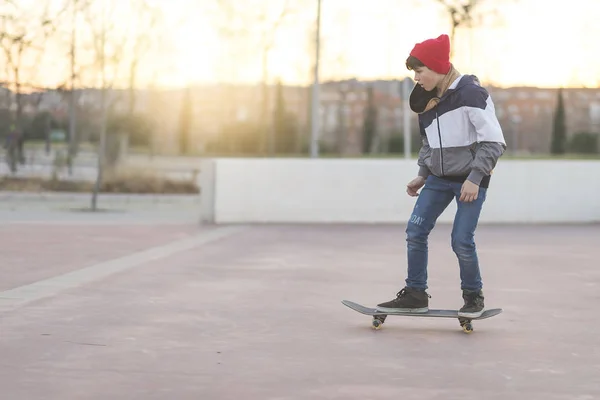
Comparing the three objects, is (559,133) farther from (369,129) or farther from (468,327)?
(468,327)

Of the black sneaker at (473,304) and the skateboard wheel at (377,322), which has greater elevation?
the black sneaker at (473,304)

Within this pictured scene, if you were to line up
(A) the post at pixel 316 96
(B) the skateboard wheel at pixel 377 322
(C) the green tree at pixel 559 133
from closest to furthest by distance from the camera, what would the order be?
(B) the skateboard wheel at pixel 377 322, (A) the post at pixel 316 96, (C) the green tree at pixel 559 133

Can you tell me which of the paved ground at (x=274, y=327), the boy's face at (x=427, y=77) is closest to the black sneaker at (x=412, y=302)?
the paved ground at (x=274, y=327)

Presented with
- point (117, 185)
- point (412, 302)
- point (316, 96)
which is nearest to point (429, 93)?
point (412, 302)

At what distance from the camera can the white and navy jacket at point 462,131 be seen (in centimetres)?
689

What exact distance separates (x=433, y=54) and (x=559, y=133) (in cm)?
6057

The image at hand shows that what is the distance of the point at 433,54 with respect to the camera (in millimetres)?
6902

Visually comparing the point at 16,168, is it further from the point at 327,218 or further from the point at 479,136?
the point at 479,136

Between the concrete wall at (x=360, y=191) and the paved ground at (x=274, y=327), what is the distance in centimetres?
398

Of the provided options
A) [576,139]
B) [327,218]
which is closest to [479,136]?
[327,218]

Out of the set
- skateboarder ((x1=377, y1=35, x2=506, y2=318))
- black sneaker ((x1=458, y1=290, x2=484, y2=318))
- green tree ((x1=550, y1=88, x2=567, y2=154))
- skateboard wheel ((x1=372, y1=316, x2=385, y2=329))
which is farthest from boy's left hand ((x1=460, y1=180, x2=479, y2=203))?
green tree ((x1=550, y1=88, x2=567, y2=154))

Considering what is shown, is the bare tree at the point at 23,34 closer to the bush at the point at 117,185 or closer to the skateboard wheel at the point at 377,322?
the bush at the point at 117,185

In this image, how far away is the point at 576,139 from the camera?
219 ft

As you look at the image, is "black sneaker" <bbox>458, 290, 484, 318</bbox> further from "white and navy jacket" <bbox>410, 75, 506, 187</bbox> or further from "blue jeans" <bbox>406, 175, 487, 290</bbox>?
"white and navy jacket" <bbox>410, 75, 506, 187</bbox>
